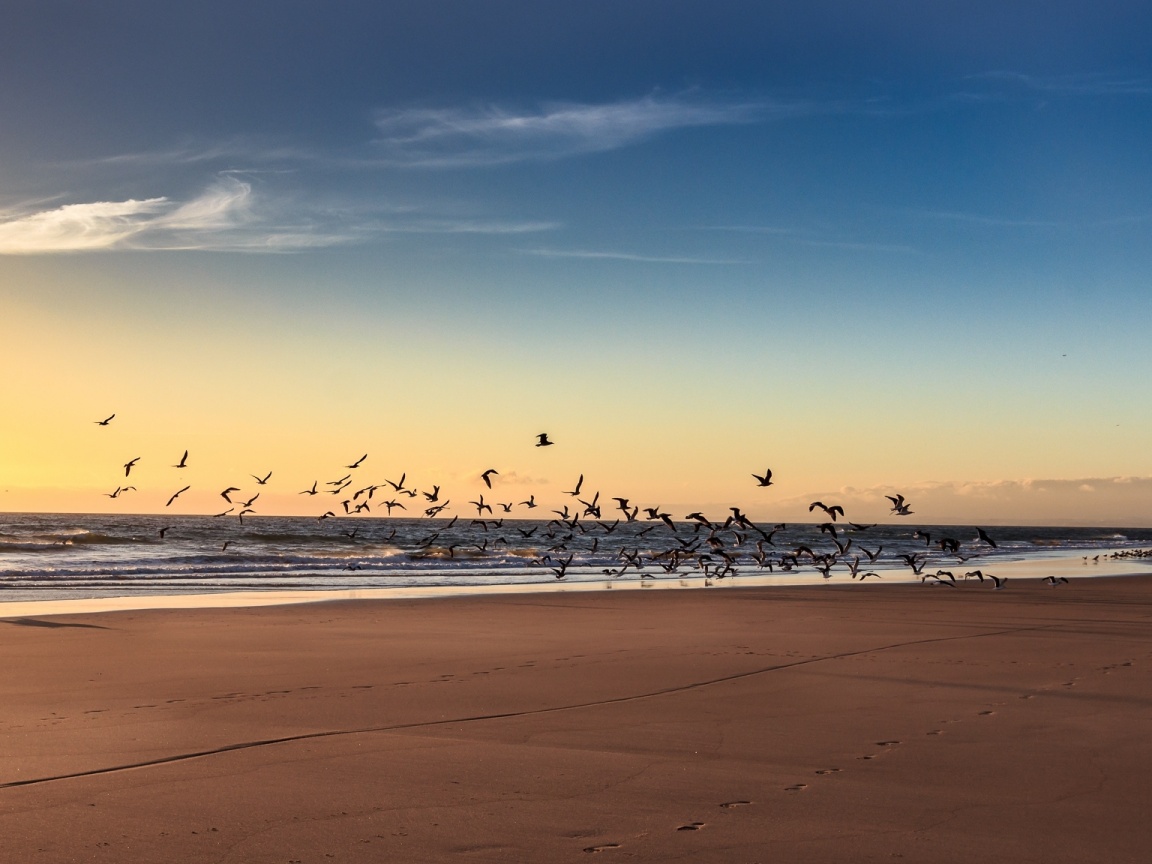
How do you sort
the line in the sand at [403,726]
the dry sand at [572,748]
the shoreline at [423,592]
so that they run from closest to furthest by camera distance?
the dry sand at [572,748], the line in the sand at [403,726], the shoreline at [423,592]

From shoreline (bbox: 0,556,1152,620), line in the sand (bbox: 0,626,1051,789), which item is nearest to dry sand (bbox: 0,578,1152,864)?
line in the sand (bbox: 0,626,1051,789)

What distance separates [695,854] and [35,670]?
11312 mm

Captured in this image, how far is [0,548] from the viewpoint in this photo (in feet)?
191

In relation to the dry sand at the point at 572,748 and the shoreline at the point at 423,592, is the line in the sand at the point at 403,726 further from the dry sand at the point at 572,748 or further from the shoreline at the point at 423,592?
the shoreline at the point at 423,592

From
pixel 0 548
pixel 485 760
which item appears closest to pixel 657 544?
pixel 0 548

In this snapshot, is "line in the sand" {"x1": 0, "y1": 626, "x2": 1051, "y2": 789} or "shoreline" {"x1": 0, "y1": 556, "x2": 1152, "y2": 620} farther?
"shoreline" {"x1": 0, "y1": 556, "x2": 1152, "y2": 620}

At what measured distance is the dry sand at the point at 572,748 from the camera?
6926mm

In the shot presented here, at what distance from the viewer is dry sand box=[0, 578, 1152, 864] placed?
693cm

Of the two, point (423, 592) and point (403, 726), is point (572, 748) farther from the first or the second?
point (423, 592)

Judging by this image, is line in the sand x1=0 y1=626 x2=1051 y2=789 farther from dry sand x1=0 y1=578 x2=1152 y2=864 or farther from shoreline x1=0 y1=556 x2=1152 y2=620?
shoreline x1=0 y1=556 x2=1152 y2=620

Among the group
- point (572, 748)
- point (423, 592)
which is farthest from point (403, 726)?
point (423, 592)

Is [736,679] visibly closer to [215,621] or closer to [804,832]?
[804,832]

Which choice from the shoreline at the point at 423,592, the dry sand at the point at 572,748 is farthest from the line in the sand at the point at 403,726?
the shoreline at the point at 423,592

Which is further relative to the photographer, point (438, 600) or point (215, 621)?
point (438, 600)
